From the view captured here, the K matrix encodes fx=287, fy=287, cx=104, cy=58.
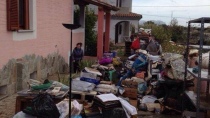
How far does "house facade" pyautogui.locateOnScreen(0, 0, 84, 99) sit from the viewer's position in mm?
7582

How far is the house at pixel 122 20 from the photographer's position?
31.8 m

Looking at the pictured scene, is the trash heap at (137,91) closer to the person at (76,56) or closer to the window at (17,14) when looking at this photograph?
the window at (17,14)

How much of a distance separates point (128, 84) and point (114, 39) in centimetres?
2400

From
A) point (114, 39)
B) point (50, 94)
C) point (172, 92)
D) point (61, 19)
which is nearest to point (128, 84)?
point (172, 92)

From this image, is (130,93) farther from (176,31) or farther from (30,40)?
(176,31)

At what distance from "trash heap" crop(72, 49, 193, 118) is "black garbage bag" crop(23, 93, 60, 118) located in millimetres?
788

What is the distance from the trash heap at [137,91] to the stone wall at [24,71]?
185 cm

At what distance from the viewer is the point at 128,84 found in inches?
346

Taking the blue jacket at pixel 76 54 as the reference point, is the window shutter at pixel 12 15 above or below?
above

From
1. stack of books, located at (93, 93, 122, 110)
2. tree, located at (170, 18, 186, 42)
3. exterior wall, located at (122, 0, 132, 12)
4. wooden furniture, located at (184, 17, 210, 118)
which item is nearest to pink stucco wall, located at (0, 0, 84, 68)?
stack of books, located at (93, 93, 122, 110)

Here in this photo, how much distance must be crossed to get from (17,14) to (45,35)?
8.08 feet

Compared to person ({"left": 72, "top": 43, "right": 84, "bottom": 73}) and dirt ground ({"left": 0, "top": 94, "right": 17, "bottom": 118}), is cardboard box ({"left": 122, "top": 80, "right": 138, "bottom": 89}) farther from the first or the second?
person ({"left": 72, "top": 43, "right": 84, "bottom": 73})

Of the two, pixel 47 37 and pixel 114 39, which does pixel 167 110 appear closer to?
pixel 47 37

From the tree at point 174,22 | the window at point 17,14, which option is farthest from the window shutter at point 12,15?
the tree at point 174,22
